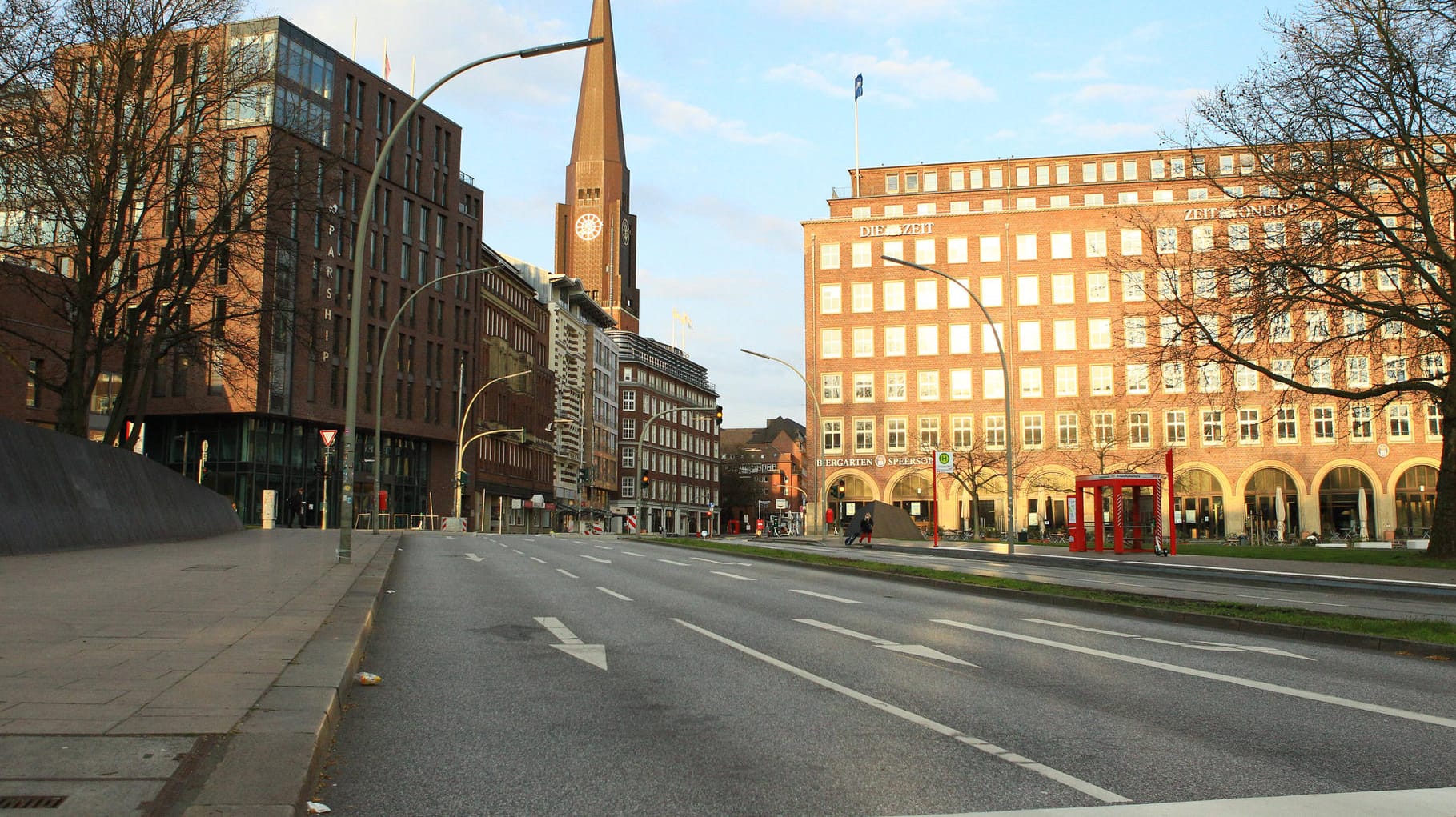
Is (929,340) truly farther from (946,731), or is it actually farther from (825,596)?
(946,731)

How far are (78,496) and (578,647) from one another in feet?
49.6

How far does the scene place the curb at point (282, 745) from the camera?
4.32m

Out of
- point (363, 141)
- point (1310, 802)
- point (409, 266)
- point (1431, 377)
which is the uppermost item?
point (363, 141)

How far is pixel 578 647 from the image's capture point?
10.2 m

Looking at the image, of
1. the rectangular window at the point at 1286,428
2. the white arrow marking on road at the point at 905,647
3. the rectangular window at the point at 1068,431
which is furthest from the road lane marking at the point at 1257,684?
the rectangular window at the point at 1286,428

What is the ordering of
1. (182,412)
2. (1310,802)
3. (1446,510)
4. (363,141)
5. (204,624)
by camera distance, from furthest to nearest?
(363,141), (182,412), (1446,510), (204,624), (1310,802)

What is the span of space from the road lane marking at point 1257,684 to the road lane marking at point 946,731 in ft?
9.26

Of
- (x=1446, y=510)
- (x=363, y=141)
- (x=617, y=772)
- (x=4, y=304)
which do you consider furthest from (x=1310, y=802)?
(x=363, y=141)

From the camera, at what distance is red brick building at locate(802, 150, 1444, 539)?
224ft

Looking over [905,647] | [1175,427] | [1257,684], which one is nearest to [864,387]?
[1175,427]

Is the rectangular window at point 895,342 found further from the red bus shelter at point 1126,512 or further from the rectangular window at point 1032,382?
the red bus shelter at point 1126,512

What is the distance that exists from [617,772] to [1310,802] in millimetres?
3029

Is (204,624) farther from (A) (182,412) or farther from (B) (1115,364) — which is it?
(B) (1115,364)

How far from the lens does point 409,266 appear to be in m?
72.9
